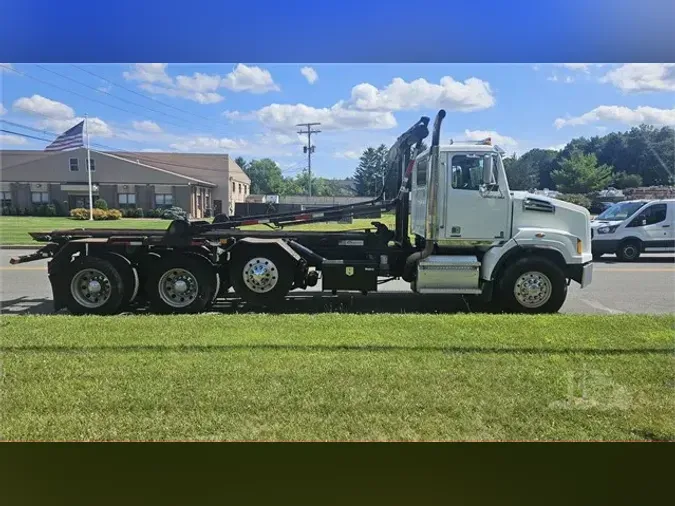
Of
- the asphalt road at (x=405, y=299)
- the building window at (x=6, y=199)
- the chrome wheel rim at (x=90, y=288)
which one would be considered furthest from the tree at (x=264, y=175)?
the building window at (x=6, y=199)

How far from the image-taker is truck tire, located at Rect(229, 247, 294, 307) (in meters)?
8.49

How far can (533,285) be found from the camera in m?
8.22

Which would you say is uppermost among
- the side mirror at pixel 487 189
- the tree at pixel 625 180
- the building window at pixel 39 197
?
the tree at pixel 625 180

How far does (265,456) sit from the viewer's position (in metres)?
2.84

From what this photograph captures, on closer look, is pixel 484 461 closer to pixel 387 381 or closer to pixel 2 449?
pixel 387 381

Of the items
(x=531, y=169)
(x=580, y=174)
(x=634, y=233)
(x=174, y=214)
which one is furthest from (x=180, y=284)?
(x=634, y=233)

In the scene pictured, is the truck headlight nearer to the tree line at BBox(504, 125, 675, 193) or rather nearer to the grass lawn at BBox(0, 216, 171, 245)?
the tree line at BBox(504, 125, 675, 193)

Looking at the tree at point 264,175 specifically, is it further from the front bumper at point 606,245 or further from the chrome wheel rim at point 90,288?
the front bumper at point 606,245

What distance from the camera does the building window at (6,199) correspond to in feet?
24.2

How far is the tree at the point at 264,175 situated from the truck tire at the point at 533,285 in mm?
3668

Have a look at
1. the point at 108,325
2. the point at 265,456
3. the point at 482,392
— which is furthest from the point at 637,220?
the point at 265,456

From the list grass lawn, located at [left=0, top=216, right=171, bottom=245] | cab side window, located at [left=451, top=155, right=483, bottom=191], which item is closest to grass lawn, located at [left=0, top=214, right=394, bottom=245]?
grass lawn, located at [left=0, top=216, right=171, bottom=245]

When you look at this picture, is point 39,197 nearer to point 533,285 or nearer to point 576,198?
point 533,285

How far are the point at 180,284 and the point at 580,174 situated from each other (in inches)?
249
